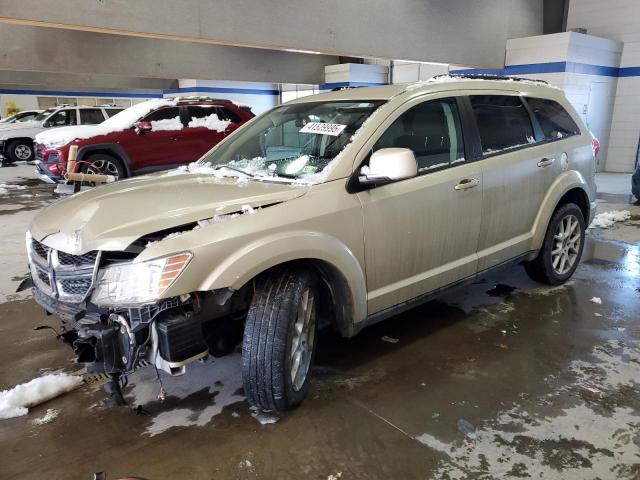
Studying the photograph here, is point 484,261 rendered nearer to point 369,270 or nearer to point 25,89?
point 369,270

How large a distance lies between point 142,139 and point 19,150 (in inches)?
310

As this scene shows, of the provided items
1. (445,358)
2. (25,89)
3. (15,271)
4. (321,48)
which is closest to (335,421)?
(445,358)

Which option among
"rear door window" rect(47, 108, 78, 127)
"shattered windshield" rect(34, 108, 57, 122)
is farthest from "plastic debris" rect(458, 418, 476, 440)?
"shattered windshield" rect(34, 108, 57, 122)

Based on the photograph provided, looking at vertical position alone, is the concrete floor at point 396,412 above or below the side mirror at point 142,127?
below

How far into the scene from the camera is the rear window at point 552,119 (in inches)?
157

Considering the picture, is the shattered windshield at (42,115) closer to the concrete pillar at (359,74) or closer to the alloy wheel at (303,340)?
the concrete pillar at (359,74)

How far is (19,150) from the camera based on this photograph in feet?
47.4

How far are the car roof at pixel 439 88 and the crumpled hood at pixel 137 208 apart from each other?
1013 mm

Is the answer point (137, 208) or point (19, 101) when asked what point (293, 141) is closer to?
point (137, 208)

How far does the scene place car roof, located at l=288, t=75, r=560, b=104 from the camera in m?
3.19

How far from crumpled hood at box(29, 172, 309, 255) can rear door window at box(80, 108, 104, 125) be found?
39.6 ft

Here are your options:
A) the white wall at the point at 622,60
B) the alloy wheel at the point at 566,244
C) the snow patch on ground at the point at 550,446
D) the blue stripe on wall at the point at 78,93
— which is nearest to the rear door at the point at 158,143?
the alloy wheel at the point at 566,244

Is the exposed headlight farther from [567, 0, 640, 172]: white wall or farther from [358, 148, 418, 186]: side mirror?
[567, 0, 640, 172]: white wall

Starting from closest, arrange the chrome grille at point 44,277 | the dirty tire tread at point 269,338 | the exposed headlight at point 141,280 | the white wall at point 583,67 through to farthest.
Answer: the exposed headlight at point 141,280, the dirty tire tread at point 269,338, the chrome grille at point 44,277, the white wall at point 583,67
